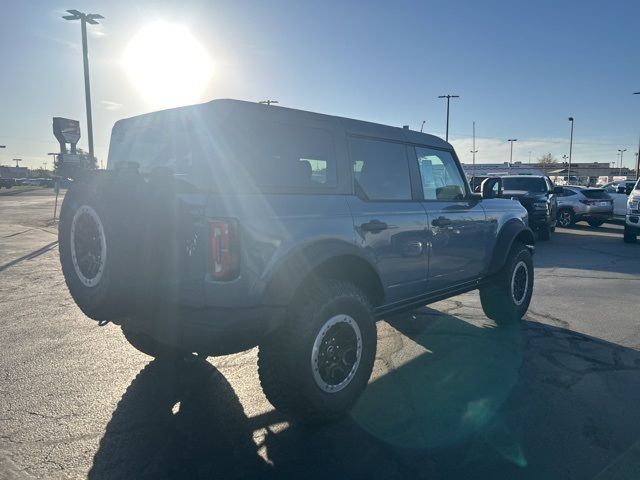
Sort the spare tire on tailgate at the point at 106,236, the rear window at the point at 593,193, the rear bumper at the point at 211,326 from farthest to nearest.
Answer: the rear window at the point at 593,193 → the rear bumper at the point at 211,326 → the spare tire on tailgate at the point at 106,236

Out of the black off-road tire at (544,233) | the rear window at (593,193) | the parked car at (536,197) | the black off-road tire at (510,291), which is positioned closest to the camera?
the black off-road tire at (510,291)

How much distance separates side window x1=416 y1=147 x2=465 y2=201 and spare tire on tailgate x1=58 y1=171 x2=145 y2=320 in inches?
102

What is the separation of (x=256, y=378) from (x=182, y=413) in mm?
744

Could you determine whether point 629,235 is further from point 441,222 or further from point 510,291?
point 441,222

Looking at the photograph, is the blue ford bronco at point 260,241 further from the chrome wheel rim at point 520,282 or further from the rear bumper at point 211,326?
the chrome wheel rim at point 520,282

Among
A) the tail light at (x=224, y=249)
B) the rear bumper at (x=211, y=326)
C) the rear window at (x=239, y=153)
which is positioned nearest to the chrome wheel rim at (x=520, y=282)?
the rear window at (x=239, y=153)

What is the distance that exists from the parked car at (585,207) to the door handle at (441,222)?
14523 mm

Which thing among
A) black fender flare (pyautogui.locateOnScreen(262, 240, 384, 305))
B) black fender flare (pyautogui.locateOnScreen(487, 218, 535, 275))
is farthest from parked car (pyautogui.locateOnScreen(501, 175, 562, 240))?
black fender flare (pyautogui.locateOnScreen(262, 240, 384, 305))

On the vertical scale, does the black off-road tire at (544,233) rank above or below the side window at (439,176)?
below

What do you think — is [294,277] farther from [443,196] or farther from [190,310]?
[443,196]

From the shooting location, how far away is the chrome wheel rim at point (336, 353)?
117 inches

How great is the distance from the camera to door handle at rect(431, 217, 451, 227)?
401cm

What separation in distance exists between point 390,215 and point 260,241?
4.25ft

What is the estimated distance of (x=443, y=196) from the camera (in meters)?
4.39
